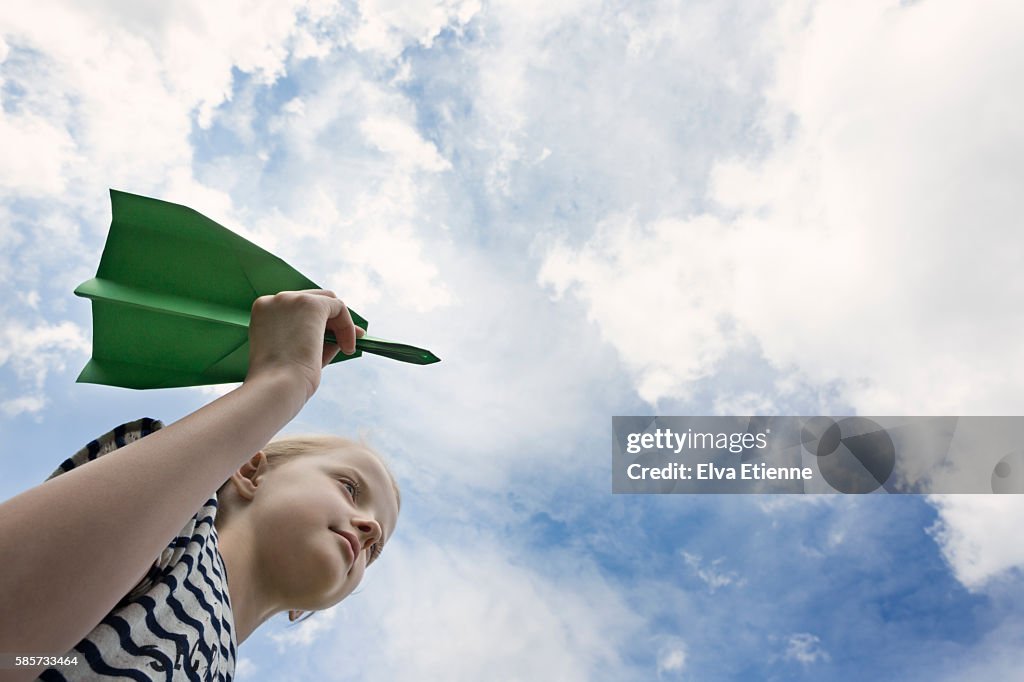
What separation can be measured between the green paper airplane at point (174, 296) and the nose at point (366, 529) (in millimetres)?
339

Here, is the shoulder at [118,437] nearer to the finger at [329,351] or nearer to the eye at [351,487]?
the finger at [329,351]

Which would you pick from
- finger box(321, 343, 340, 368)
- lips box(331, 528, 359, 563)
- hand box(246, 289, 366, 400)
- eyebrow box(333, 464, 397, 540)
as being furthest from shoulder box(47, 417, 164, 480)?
eyebrow box(333, 464, 397, 540)

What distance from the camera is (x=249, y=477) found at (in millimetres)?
1327

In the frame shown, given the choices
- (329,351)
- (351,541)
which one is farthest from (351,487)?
(329,351)

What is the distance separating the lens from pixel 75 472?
61 centimetres

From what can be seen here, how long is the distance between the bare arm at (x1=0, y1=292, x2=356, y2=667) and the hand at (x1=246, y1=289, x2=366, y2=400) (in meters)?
0.06

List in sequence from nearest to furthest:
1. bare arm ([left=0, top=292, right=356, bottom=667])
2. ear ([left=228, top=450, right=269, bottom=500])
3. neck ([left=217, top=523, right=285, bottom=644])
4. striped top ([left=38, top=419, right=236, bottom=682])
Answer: bare arm ([left=0, top=292, right=356, bottom=667]), striped top ([left=38, top=419, right=236, bottom=682]), neck ([left=217, top=523, right=285, bottom=644]), ear ([left=228, top=450, right=269, bottom=500])

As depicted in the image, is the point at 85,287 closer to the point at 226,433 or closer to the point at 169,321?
the point at 169,321

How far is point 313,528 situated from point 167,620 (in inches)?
12.9

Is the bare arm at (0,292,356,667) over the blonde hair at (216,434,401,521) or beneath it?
beneath

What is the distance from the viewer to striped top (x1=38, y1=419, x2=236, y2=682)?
30.5 inches

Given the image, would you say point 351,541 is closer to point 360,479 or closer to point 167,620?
point 360,479

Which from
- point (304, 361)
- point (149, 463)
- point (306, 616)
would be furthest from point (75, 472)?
point (306, 616)

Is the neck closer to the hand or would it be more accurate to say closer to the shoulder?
the shoulder
